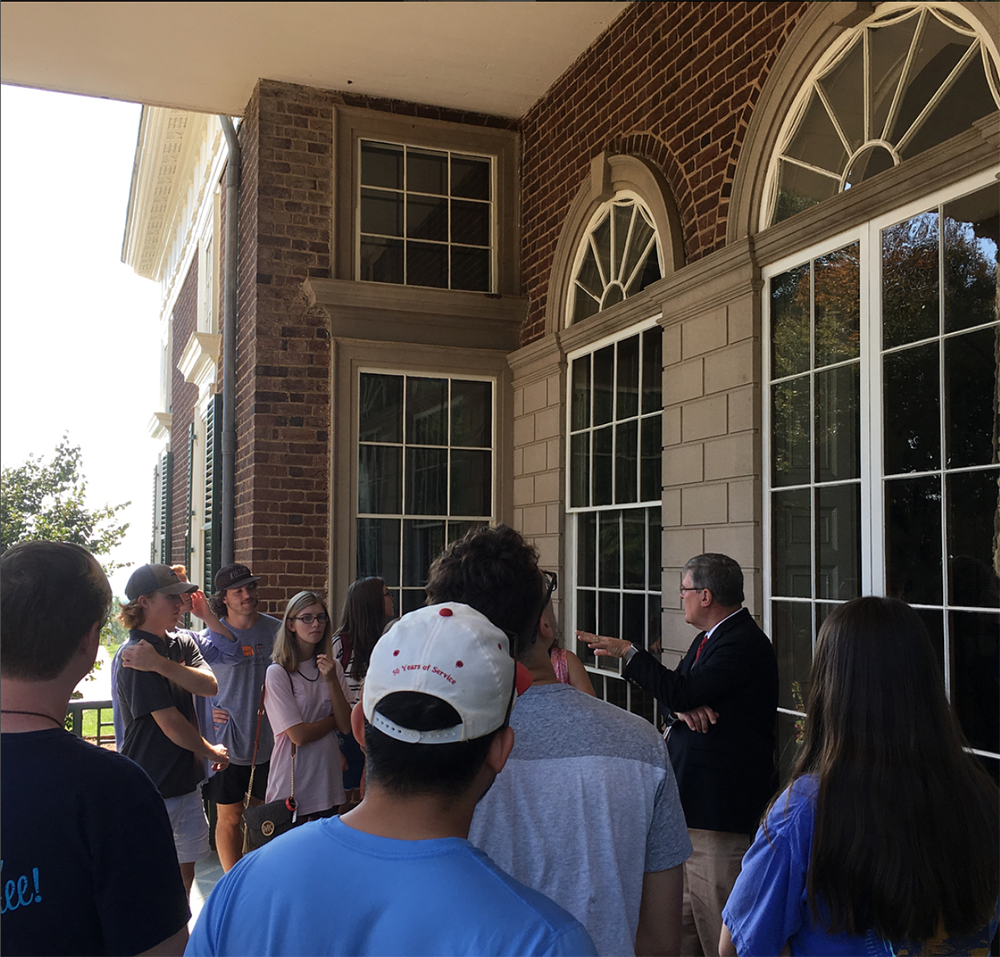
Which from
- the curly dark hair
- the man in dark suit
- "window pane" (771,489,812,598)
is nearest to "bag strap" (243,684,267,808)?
the man in dark suit

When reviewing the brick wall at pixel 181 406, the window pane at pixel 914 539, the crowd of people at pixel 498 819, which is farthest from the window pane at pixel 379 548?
the crowd of people at pixel 498 819

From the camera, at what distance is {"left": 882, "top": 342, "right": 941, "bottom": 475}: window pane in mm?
4004

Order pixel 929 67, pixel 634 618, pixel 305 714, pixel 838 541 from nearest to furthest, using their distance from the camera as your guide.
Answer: pixel 929 67 < pixel 305 714 < pixel 838 541 < pixel 634 618

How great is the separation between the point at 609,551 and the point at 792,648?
2.01m

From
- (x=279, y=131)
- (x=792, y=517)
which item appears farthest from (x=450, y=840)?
(x=279, y=131)

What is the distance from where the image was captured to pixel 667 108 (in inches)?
232

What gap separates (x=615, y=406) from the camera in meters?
6.51

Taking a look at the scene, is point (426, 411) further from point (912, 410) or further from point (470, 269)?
point (912, 410)

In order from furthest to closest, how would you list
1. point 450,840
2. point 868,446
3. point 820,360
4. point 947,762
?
point 820,360
point 868,446
point 947,762
point 450,840

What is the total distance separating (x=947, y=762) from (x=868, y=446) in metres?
2.82

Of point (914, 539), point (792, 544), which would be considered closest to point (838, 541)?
point (792, 544)

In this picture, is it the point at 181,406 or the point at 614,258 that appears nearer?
the point at 614,258

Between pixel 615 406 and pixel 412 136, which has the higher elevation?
pixel 412 136

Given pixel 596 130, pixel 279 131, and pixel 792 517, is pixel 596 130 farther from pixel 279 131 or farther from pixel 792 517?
pixel 792 517
